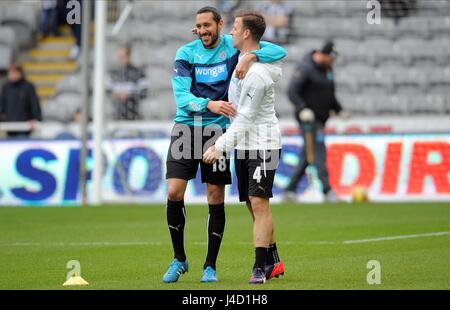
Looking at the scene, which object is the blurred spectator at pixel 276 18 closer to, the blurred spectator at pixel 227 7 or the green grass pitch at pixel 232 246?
the blurred spectator at pixel 227 7

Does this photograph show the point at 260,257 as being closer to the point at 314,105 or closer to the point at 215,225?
the point at 215,225

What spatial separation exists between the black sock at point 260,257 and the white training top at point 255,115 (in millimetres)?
827

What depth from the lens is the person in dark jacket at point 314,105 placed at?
19.4 meters

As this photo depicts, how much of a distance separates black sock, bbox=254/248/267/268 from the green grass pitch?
7.4 inches

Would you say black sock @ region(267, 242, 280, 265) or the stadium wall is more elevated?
the stadium wall

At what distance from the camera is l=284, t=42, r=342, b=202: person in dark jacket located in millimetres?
19375

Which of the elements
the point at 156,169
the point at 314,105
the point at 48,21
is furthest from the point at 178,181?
the point at 48,21

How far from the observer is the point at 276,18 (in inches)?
966

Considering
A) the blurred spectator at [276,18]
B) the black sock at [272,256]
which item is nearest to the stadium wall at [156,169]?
the blurred spectator at [276,18]

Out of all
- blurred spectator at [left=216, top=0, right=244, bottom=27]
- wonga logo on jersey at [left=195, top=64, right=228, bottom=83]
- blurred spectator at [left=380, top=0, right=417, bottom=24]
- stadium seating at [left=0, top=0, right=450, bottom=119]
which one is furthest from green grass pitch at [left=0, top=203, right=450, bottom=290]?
blurred spectator at [left=216, top=0, right=244, bottom=27]

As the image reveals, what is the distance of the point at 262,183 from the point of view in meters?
9.17

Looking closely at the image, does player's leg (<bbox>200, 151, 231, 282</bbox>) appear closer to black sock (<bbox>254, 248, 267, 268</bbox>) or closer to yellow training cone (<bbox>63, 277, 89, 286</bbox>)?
black sock (<bbox>254, 248, 267, 268</bbox>)

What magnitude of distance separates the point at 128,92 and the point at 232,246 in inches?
431
